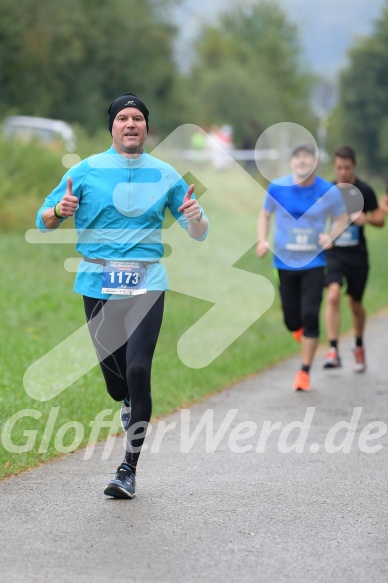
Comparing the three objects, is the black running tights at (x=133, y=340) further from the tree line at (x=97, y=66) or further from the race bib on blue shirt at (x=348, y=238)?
the tree line at (x=97, y=66)

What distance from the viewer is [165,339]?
14.5 m

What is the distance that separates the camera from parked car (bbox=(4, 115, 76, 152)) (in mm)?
25344

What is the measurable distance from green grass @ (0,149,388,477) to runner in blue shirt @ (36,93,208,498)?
1.12 meters

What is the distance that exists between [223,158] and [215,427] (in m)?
31.0

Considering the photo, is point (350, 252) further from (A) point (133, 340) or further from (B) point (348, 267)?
(A) point (133, 340)

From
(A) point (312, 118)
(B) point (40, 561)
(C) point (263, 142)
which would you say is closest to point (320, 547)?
(B) point (40, 561)

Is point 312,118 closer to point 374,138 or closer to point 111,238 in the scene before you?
point 374,138

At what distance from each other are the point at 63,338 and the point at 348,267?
298cm

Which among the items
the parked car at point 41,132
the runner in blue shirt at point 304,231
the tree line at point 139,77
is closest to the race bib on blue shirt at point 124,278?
the runner in blue shirt at point 304,231

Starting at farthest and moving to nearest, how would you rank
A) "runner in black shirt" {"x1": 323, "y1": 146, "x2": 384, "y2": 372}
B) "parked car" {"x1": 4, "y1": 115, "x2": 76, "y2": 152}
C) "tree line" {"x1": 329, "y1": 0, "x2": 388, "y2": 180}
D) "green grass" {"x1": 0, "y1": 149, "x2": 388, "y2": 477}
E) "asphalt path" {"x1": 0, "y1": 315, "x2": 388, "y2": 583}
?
1. "tree line" {"x1": 329, "y1": 0, "x2": 388, "y2": 180}
2. "parked car" {"x1": 4, "y1": 115, "x2": 76, "y2": 152}
3. "runner in black shirt" {"x1": 323, "y1": 146, "x2": 384, "y2": 372}
4. "green grass" {"x1": 0, "y1": 149, "x2": 388, "y2": 477}
5. "asphalt path" {"x1": 0, "y1": 315, "x2": 388, "y2": 583}

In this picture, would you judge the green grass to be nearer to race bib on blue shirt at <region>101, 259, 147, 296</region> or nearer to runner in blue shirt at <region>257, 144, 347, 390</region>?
runner in blue shirt at <region>257, 144, 347, 390</region>

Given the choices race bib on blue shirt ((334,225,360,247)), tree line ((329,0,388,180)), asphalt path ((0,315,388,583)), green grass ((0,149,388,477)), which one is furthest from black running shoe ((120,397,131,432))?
tree line ((329,0,388,180))

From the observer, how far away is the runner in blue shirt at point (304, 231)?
11.4 meters

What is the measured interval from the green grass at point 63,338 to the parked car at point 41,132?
A: 2.68 m
